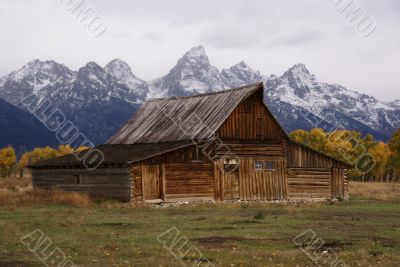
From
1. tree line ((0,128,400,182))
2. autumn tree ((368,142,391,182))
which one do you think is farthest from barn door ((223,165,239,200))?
autumn tree ((368,142,391,182))

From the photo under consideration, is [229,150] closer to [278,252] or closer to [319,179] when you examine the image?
[319,179]

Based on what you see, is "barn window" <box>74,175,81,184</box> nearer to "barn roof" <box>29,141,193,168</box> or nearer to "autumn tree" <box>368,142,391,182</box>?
"barn roof" <box>29,141,193,168</box>

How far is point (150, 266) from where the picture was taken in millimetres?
15328

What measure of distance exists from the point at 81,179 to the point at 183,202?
7.35m

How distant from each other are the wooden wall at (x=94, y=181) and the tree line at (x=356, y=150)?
181ft

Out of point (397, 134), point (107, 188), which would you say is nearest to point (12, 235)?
point (107, 188)

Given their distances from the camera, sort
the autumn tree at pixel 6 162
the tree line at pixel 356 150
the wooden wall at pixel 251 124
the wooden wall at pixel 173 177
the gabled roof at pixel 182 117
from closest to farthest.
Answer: the wooden wall at pixel 173 177 < the wooden wall at pixel 251 124 < the gabled roof at pixel 182 117 < the tree line at pixel 356 150 < the autumn tree at pixel 6 162

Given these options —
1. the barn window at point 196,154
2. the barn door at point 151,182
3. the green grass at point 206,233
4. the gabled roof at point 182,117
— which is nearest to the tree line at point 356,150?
the gabled roof at point 182,117

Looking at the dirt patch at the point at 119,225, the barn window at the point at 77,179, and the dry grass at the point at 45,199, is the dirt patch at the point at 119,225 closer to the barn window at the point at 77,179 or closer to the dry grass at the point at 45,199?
the dry grass at the point at 45,199

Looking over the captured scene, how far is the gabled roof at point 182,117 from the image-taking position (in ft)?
141

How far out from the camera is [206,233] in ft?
72.6

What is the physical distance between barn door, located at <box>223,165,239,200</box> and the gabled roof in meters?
2.82

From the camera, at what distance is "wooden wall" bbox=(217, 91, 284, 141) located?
4256 cm

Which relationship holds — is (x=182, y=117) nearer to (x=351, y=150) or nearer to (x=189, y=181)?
(x=189, y=181)
